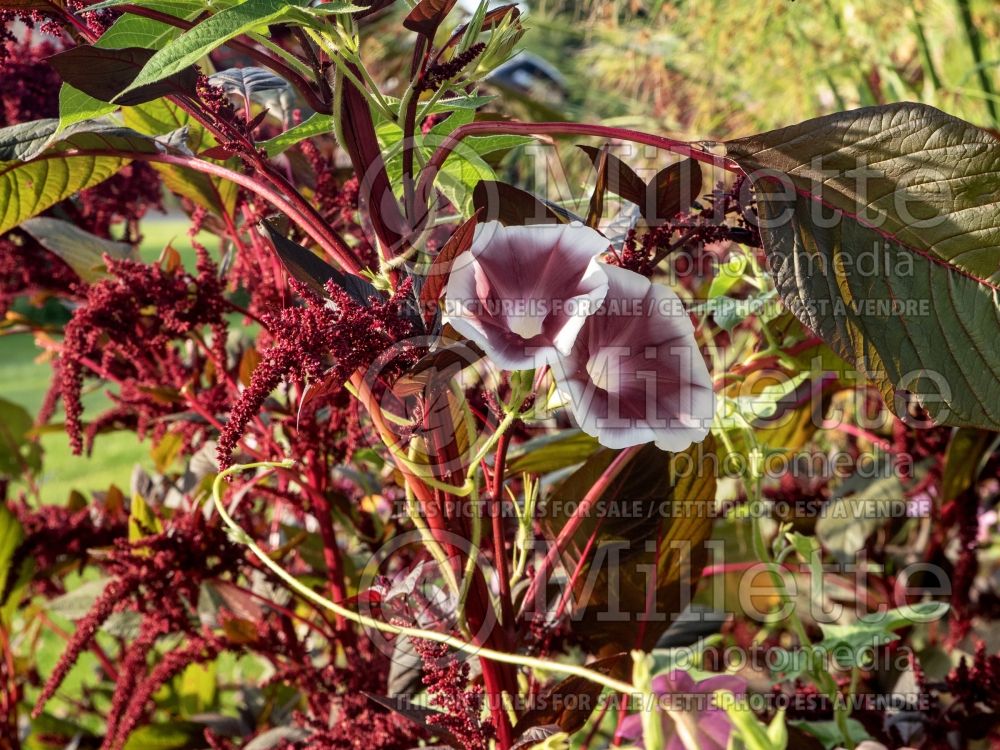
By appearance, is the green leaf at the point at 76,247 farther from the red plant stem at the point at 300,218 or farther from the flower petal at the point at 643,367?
the flower petal at the point at 643,367

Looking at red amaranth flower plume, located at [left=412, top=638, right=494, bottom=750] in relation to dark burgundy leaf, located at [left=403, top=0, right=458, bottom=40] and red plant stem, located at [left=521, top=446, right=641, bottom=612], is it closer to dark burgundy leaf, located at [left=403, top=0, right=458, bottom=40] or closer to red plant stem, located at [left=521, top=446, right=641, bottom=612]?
red plant stem, located at [left=521, top=446, right=641, bottom=612]

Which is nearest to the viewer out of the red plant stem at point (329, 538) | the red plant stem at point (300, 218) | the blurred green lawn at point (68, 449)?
the red plant stem at point (300, 218)

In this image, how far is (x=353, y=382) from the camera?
47cm

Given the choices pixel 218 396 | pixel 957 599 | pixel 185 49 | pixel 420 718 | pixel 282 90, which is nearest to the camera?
pixel 185 49

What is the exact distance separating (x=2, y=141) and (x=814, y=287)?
46 centimetres

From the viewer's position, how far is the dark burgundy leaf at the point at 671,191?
50 cm

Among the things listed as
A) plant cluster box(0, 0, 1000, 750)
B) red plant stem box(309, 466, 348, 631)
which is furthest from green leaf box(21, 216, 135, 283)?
red plant stem box(309, 466, 348, 631)

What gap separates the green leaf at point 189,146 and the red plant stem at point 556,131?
9.1 inches

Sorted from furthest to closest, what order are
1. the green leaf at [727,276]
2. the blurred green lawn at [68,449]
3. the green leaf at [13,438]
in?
the blurred green lawn at [68,449], the green leaf at [13,438], the green leaf at [727,276]

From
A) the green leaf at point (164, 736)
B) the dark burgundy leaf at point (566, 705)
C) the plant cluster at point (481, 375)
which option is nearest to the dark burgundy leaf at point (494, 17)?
the plant cluster at point (481, 375)

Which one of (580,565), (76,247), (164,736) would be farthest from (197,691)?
(580,565)

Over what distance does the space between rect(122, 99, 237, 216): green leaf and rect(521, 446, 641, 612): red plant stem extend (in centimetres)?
34

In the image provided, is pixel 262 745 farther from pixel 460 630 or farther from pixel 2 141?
pixel 2 141

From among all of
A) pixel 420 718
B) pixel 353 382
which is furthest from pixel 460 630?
pixel 353 382
